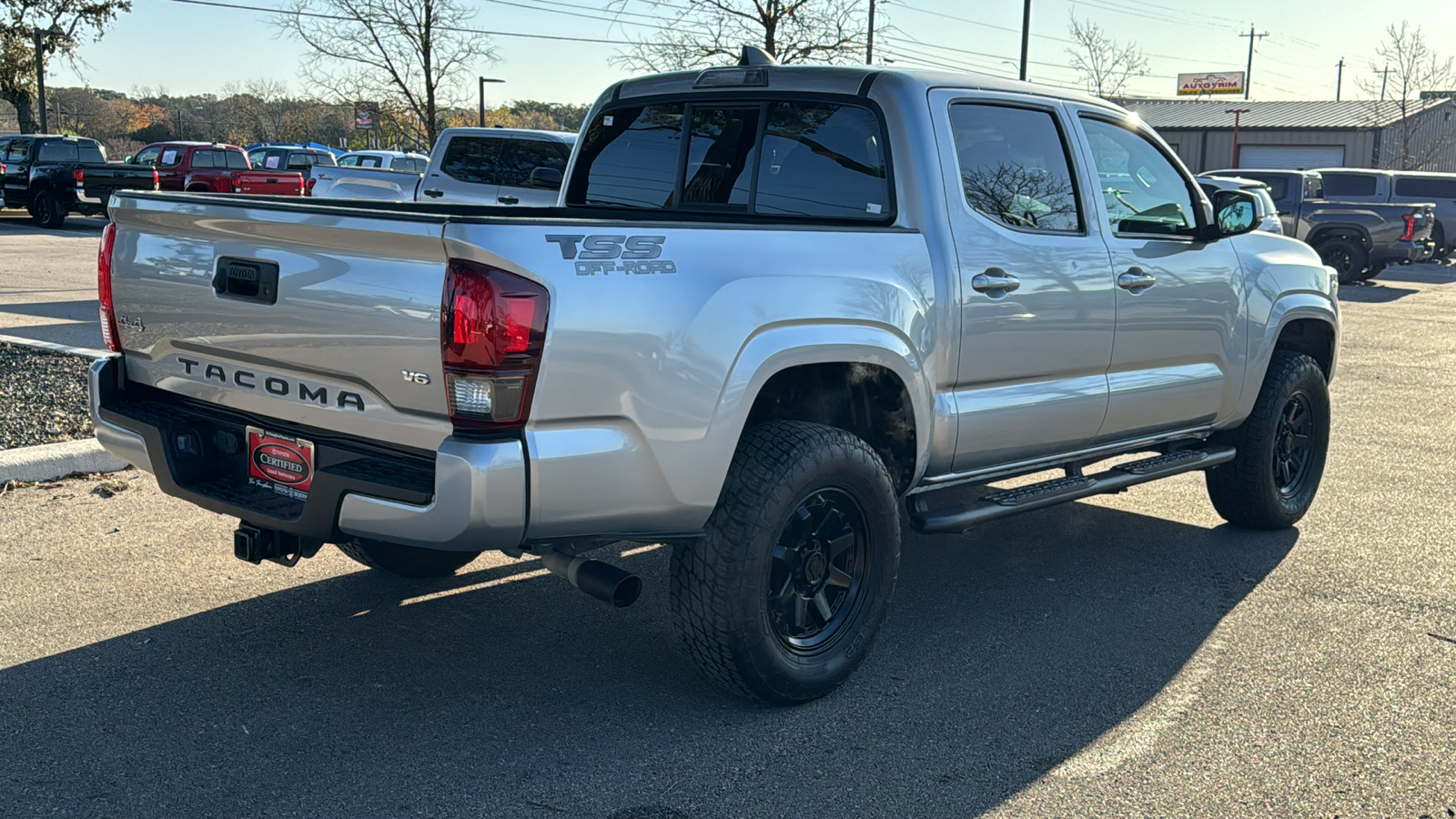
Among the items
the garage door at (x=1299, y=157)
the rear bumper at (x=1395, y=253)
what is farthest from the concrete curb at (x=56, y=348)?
the garage door at (x=1299, y=157)

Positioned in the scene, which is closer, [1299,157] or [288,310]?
[288,310]

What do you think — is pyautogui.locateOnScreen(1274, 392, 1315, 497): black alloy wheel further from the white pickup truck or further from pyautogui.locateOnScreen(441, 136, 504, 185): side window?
pyautogui.locateOnScreen(441, 136, 504, 185): side window

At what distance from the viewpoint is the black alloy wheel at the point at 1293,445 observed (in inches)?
249

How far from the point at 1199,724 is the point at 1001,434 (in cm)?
125

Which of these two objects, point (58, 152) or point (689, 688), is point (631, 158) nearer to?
point (689, 688)

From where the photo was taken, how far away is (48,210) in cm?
2630

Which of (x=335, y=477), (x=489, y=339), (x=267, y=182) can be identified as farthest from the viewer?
(x=267, y=182)

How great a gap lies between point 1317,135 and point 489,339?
5838 cm

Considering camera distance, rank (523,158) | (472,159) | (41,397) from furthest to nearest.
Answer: (472,159)
(523,158)
(41,397)

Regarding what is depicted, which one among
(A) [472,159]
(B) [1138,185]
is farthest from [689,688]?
(A) [472,159]

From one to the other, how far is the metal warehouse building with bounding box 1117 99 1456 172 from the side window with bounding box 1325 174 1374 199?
26.0 metres

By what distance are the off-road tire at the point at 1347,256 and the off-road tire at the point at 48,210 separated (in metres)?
24.5

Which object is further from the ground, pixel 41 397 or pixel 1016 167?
pixel 1016 167

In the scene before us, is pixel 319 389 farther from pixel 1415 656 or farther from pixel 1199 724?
pixel 1415 656
